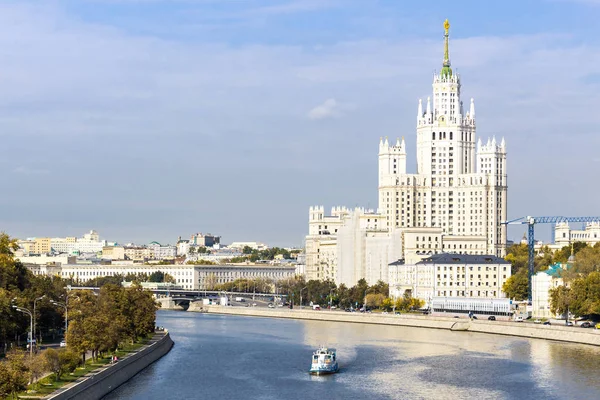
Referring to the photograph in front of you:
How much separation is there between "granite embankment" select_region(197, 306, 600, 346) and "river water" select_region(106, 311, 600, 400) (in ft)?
6.05

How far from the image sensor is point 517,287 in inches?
6078

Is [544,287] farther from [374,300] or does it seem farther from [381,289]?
[381,289]

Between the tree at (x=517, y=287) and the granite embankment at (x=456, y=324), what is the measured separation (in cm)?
1410

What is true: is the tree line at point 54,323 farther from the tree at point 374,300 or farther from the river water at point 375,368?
the tree at point 374,300

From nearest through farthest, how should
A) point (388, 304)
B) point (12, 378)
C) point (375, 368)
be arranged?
point (12, 378), point (375, 368), point (388, 304)

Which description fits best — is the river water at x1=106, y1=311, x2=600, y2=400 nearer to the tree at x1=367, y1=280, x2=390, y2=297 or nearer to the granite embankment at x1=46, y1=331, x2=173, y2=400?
the granite embankment at x1=46, y1=331, x2=173, y2=400

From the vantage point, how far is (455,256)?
166 metres

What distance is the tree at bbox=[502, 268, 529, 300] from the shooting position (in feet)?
503

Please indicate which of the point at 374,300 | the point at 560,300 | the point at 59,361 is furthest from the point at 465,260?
the point at 59,361

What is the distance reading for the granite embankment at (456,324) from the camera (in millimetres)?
111625

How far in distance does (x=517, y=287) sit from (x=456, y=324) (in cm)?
2011

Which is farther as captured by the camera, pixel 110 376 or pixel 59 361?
pixel 110 376

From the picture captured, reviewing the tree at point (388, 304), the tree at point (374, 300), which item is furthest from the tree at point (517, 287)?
the tree at point (374, 300)

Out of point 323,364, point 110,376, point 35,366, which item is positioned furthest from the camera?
point 323,364
